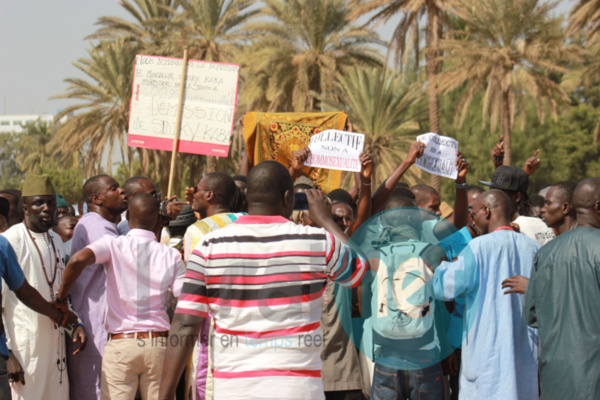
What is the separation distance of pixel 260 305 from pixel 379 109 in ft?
68.3

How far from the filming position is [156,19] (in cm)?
2536

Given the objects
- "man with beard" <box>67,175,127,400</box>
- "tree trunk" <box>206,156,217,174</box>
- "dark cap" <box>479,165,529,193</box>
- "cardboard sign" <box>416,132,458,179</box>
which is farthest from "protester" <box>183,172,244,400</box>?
"tree trunk" <box>206,156,217,174</box>

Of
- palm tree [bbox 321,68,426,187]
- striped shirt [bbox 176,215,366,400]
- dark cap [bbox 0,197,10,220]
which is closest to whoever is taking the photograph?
striped shirt [bbox 176,215,366,400]

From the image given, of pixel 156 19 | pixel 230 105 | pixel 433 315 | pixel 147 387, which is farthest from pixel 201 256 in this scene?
pixel 156 19

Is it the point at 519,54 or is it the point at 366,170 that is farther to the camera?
the point at 519,54

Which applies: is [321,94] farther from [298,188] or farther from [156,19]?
[298,188]

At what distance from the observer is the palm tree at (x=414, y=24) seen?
2147 cm

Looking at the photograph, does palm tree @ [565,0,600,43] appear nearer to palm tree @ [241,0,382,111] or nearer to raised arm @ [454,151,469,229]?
palm tree @ [241,0,382,111]

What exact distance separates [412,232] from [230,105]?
3.22 metres

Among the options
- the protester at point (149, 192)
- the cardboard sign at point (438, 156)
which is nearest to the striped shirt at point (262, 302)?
the cardboard sign at point (438, 156)

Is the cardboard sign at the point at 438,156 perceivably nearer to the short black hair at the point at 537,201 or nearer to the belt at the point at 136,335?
the short black hair at the point at 537,201

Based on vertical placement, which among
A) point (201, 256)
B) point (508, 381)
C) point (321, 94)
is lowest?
point (508, 381)

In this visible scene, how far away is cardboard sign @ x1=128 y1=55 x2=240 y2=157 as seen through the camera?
7.07 meters

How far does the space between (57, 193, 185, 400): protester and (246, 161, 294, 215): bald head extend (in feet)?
4.66
